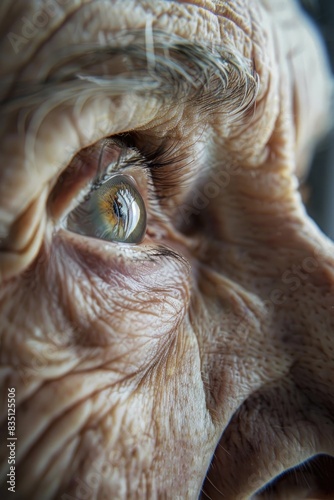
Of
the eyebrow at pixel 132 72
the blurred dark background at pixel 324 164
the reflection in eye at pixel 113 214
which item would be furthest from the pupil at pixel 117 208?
the blurred dark background at pixel 324 164

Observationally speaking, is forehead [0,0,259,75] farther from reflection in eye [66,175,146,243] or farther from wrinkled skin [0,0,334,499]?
reflection in eye [66,175,146,243]

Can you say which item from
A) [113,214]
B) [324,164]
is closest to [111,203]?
[113,214]

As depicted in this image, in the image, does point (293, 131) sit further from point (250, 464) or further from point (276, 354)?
point (250, 464)

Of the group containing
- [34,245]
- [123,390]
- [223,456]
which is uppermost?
[34,245]

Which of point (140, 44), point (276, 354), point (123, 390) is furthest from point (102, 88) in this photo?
point (276, 354)

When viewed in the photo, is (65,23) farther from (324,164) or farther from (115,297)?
(324,164)

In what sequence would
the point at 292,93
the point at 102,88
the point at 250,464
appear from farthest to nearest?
the point at 292,93
the point at 250,464
the point at 102,88

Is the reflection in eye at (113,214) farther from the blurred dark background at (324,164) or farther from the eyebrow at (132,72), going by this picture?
the blurred dark background at (324,164)
